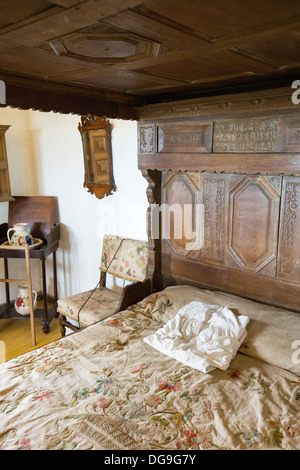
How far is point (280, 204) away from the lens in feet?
7.08

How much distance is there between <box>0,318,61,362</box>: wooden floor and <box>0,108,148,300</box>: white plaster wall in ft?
1.38

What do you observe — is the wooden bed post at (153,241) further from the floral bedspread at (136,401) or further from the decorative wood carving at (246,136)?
the floral bedspread at (136,401)

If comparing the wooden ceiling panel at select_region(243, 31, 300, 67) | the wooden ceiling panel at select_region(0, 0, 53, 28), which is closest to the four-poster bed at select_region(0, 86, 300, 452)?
the wooden ceiling panel at select_region(243, 31, 300, 67)

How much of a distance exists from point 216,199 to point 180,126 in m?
0.52

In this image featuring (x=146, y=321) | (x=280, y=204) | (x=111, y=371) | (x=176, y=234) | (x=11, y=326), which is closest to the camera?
(x=111, y=371)

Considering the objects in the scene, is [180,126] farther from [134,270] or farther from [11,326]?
[11,326]

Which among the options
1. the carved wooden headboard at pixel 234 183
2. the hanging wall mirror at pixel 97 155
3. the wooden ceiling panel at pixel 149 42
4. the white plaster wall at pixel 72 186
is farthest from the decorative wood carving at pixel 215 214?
the hanging wall mirror at pixel 97 155

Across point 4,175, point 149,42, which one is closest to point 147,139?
point 149,42

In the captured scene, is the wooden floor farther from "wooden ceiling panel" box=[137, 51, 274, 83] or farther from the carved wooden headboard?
"wooden ceiling panel" box=[137, 51, 274, 83]

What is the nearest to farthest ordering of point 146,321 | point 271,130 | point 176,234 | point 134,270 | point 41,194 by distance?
point 271,130 < point 146,321 < point 176,234 < point 134,270 < point 41,194

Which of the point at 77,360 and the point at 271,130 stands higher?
the point at 271,130

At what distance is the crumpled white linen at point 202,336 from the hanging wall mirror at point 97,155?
5.06 feet

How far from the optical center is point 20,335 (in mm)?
3627

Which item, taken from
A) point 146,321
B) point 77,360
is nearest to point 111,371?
point 77,360
